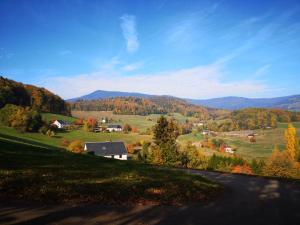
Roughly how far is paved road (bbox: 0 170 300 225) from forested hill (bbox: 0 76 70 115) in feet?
363

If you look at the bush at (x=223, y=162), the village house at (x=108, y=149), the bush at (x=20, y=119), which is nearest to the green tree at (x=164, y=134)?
the bush at (x=223, y=162)

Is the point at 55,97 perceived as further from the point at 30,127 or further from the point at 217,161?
the point at 217,161

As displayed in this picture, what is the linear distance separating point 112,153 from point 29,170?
61.6m

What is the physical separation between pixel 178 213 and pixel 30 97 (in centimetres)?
13222

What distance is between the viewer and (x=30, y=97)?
129m

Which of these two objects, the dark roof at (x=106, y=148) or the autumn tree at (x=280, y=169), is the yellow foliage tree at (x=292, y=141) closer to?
the autumn tree at (x=280, y=169)

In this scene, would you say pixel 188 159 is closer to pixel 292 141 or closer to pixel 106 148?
pixel 106 148

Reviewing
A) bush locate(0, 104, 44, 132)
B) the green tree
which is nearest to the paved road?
the green tree

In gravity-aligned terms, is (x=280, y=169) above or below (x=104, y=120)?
below

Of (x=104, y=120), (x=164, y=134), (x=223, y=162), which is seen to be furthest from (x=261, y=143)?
(x=104, y=120)

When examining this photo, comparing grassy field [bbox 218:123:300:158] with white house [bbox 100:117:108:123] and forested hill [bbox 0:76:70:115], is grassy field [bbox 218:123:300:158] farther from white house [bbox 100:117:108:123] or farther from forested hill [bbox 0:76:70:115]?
forested hill [bbox 0:76:70:115]

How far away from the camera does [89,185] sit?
14.3m

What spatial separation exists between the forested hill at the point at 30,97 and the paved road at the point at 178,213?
363 feet

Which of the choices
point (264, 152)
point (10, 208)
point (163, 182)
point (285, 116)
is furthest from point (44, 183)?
point (285, 116)
